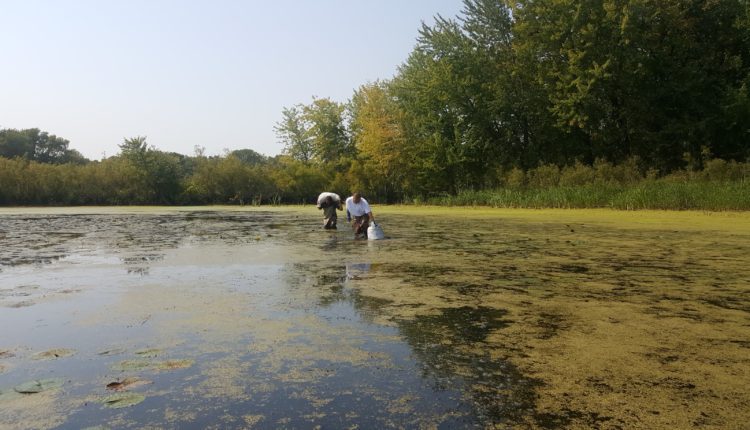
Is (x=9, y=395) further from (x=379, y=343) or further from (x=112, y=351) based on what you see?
(x=379, y=343)

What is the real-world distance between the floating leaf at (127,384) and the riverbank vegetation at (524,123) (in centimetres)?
1629

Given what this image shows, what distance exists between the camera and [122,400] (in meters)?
2.04

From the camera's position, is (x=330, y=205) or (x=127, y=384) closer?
(x=127, y=384)

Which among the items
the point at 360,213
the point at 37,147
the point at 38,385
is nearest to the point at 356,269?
the point at 38,385

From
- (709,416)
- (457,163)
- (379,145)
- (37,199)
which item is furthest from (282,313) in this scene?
(37,199)

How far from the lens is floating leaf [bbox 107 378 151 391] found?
216 centimetres

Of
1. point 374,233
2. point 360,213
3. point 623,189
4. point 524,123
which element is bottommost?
point 374,233

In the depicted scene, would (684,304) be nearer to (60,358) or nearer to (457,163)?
(60,358)

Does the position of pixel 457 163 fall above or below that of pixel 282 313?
above

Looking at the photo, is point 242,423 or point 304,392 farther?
point 304,392

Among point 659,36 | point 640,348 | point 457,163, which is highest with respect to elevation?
point 659,36

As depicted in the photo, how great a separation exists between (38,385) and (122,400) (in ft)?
1.43

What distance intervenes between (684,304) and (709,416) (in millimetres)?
2016

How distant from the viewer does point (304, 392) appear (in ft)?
6.90
